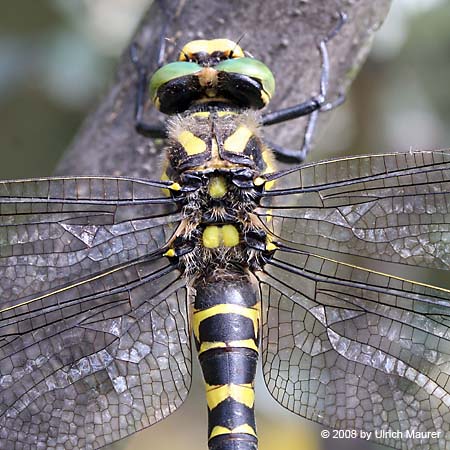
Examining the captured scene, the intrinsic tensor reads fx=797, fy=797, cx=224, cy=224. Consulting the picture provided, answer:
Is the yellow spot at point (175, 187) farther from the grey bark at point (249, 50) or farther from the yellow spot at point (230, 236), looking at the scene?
the grey bark at point (249, 50)

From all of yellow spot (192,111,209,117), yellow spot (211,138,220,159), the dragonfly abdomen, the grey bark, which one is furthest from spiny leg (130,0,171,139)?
the dragonfly abdomen

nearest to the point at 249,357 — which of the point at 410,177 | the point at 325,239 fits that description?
the point at 325,239

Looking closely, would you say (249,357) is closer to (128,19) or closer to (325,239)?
(325,239)

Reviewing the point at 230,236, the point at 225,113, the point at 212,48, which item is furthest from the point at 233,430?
the point at 212,48

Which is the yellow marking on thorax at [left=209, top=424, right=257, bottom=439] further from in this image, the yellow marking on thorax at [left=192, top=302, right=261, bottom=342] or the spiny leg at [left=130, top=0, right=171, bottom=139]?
the spiny leg at [left=130, top=0, right=171, bottom=139]

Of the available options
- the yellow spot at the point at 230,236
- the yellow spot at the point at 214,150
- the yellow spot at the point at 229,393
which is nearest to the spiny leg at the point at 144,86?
the yellow spot at the point at 214,150

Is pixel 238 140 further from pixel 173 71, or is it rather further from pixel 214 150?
pixel 173 71

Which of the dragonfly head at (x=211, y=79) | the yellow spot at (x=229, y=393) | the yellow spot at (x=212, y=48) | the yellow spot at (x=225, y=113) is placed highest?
the yellow spot at (x=212, y=48)
